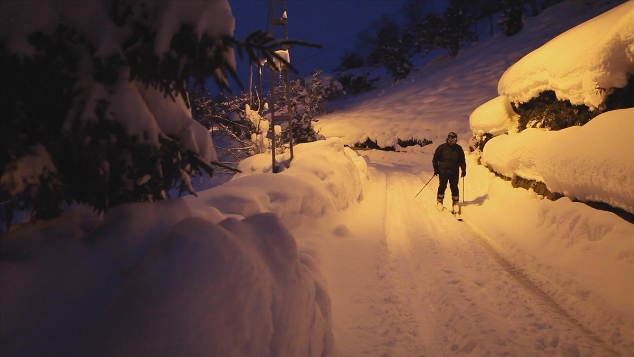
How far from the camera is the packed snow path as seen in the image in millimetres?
3549

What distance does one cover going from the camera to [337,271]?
525 cm

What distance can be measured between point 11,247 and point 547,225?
23.5 ft

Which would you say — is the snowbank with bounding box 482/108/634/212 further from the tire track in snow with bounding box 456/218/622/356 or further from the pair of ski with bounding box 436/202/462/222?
the pair of ski with bounding box 436/202/462/222

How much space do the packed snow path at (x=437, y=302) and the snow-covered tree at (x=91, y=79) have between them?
102 inches

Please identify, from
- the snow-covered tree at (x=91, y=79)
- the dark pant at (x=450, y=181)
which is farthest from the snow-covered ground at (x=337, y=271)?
the dark pant at (x=450, y=181)

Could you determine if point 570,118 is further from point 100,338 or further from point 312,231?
point 100,338

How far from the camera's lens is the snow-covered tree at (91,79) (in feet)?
6.11

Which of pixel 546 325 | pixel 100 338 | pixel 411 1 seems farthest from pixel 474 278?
pixel 411 1

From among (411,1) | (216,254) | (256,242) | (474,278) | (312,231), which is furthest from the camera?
(411,1)

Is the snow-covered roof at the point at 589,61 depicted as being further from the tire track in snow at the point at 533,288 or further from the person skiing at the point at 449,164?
the tire track in snow at the point at 533,288

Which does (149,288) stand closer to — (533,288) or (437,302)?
(437,302)

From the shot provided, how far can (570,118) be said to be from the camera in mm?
7906

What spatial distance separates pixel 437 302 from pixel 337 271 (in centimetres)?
140

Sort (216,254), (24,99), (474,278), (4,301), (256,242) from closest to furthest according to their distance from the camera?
(4,301) < (24,99) < (216,254) < (256,242) < (474,278)
